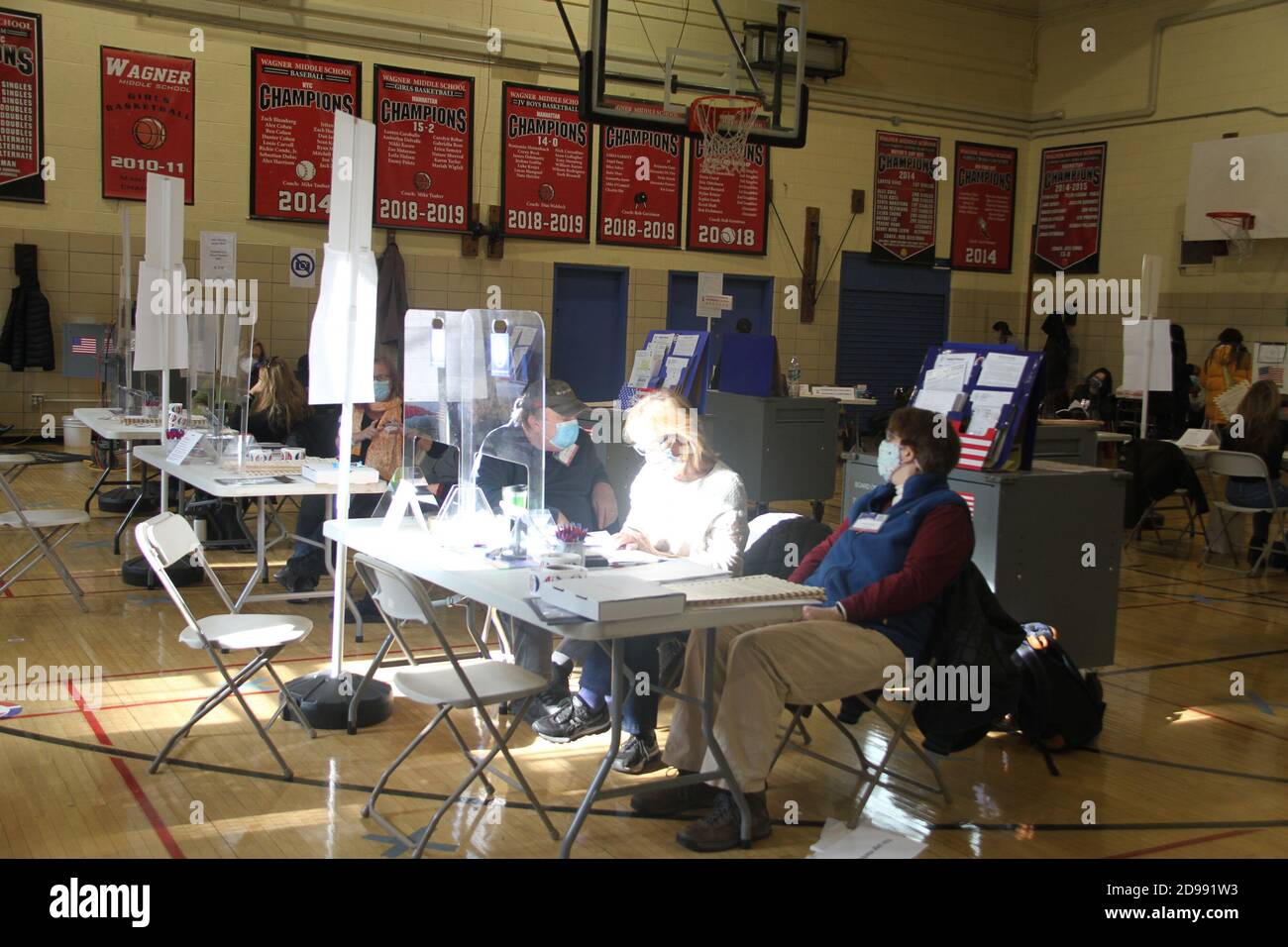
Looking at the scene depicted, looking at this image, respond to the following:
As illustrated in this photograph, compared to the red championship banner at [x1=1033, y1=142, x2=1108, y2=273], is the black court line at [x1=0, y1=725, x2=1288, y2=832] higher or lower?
lower

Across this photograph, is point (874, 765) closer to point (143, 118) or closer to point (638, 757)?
point (638, 757)

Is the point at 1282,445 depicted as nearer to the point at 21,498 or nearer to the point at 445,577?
the point at 445,577

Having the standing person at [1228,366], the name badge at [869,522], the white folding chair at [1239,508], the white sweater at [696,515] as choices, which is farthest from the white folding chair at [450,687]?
the standing person at [1228,366]

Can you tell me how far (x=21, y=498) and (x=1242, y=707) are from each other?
7545 mm

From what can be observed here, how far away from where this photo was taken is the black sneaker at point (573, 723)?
13.3 ft

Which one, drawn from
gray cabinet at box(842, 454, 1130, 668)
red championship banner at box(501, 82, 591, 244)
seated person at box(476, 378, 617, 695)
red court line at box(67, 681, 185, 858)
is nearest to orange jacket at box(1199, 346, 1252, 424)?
red championship banner at box(501, 82, 591, 244)

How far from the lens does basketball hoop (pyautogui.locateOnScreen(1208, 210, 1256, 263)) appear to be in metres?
11.9

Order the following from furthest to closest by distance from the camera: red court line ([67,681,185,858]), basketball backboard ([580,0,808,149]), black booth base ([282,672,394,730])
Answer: basketball backboard ([580,0,808,149]) < black booth base ([282,672,394,730]) < red court line ([67,681,185,858])

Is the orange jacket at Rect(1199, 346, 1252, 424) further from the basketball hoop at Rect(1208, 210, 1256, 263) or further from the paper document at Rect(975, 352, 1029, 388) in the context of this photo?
the paper document at Rect(975, 352, 1029, 388)

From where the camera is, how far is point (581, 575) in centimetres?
323

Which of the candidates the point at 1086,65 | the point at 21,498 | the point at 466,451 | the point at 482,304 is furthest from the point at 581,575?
the point at 1086,65

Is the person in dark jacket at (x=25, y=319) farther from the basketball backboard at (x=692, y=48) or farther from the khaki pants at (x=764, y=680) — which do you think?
the khaki pants at (x=764, y=680)

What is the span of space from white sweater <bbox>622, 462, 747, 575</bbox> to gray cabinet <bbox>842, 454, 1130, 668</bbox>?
1.92 feet

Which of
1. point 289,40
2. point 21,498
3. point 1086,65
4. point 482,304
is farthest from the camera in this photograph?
point 1086,65
